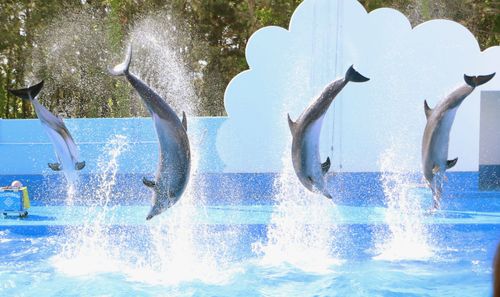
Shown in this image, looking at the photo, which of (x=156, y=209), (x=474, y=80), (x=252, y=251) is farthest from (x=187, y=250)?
(x=474, y=80)

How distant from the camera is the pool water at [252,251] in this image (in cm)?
635

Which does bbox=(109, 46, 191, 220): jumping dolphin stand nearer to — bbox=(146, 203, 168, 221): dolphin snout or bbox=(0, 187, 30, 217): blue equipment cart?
bbox=(146, 203, 168, 221): dolphin snout

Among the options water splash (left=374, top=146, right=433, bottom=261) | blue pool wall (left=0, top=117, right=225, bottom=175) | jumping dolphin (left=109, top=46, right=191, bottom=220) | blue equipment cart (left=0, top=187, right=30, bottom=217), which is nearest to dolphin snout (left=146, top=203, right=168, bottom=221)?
jumping dolphin (left=109, top=46, right=191, bottom=220)

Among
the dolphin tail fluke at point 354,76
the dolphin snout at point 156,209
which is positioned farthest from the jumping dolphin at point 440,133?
the dolphin snout at point 156,209

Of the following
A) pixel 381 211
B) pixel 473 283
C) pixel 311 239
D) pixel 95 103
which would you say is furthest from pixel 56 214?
pixel 95 103

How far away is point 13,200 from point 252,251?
419 centimetres

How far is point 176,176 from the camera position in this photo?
5.94m

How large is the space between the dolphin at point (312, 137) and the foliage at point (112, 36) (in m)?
13.0

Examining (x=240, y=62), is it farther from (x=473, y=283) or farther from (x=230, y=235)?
(x=473, y=283)

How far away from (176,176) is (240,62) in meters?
15.4

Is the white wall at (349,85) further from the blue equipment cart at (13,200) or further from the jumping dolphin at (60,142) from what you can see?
the jumping dolphin at (60,142)

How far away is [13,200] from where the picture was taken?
9727 mm

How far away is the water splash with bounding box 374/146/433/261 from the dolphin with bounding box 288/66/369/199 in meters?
1.58

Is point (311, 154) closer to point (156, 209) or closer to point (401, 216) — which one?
point (156, 209)
